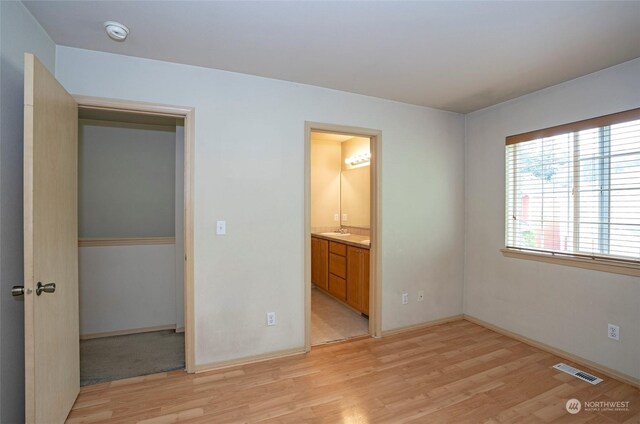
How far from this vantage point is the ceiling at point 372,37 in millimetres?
1761

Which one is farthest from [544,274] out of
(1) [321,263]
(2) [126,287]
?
(2) [126,287]

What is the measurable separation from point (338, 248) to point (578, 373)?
107 inches

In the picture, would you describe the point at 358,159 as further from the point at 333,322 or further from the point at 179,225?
the point at 179,225

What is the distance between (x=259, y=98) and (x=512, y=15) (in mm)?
1910

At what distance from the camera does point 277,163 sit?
2.80 m

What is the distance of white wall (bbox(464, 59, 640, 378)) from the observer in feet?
8.08

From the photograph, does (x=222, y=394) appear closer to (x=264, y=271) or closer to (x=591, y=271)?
(x=264, y=271)

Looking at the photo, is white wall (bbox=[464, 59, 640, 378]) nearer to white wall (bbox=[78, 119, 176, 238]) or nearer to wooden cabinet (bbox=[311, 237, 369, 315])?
wooden cabinet (bbox=[311, 237, 369, 315])

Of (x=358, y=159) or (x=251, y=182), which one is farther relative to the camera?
(x=358, y=159)

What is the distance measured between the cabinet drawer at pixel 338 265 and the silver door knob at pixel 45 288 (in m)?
3.06

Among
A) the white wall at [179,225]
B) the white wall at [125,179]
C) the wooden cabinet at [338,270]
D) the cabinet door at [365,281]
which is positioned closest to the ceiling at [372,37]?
the white wall at [179,225]

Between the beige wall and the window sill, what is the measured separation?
2.77 m

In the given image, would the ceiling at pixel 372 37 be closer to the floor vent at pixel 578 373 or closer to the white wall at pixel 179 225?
the white wall at pixel 179 225

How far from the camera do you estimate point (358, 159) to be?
498 centimetres
